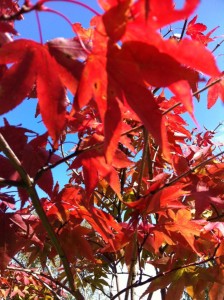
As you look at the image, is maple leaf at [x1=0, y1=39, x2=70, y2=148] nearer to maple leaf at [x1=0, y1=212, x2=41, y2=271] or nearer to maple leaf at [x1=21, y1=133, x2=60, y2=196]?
maple leaf at [x1=21, y1=133, x2=60, y2=196]

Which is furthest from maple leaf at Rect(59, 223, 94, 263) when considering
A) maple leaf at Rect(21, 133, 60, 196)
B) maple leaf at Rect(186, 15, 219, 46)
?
maple leaf at Rect(186, 15, 219, 46)

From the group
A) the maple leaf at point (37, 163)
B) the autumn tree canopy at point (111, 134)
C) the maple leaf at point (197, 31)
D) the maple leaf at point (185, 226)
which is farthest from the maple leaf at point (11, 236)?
the maple leaf at point (197, 31)

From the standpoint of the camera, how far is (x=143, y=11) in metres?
0.35

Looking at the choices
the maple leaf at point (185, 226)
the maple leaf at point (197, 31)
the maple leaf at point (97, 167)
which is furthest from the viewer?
the maple leaf at point (197, 31)

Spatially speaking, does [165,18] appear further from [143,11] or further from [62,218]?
[62,218]

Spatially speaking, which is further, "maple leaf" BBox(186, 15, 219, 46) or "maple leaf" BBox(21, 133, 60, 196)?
"maple leaf" BBox(186, 15, 219, 46)

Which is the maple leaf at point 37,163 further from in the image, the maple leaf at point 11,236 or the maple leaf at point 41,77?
the maple leaf at point 41,77

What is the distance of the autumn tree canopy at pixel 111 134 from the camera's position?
1.30 feet

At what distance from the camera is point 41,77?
0.51 metres

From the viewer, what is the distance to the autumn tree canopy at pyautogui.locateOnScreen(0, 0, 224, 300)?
397 mm

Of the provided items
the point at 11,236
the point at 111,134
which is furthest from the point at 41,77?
the point at 11,236

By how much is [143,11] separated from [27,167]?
1.67 feet

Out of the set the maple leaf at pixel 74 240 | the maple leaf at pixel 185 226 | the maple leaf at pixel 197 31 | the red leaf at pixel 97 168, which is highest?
the maple leaf at pixel 197 31

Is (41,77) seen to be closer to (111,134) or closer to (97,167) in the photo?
(111,134)
